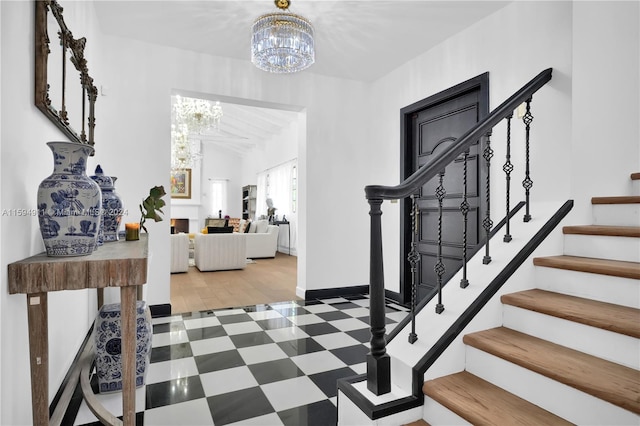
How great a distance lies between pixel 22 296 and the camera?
146 cm

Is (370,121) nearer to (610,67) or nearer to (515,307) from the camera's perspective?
(610,67)

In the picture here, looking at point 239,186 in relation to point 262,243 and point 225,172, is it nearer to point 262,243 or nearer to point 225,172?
point 225,172

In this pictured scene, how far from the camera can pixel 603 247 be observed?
1952mm

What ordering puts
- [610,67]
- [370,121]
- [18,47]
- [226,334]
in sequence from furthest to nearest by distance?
[370,121], [226,334], [610,67], [18,47]

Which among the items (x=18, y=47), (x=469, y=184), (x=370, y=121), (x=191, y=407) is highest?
(x=370, y=121)

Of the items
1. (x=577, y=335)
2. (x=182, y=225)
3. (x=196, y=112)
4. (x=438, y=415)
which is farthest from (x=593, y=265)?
(x=182, y=225)

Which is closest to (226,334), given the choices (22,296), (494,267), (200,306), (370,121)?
(200,306)

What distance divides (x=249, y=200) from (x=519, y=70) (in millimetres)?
10193

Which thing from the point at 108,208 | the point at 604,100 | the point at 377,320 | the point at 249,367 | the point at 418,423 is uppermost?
the point at 604,100

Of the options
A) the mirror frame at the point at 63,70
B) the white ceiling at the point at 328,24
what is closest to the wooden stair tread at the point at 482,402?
the mirror frame at the point at 63,70

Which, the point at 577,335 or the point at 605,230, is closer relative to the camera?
the point at 577,335

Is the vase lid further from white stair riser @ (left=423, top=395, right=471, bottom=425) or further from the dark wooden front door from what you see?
the dark wooden front door

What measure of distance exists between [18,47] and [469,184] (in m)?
3.35

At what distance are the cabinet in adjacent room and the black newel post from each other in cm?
1065
